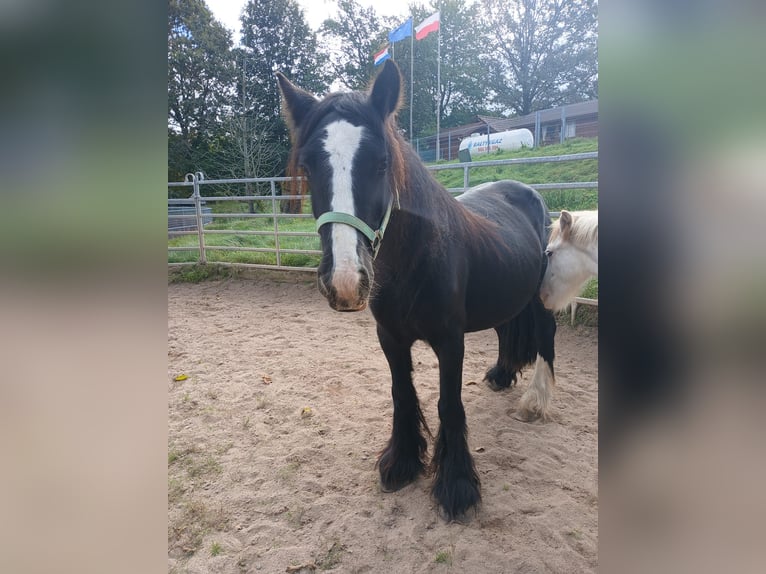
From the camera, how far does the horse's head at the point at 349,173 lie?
1.20 m

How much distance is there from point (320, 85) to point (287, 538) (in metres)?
7.96

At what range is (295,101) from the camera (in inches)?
60.1

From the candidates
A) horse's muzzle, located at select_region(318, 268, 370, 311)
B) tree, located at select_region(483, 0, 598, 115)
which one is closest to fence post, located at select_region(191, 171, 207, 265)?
tree, located at select_region(483, 0, 598, 115)

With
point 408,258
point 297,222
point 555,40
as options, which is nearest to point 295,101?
point 408,258

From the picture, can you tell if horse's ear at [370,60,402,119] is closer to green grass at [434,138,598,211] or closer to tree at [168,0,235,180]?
green grass at [434,138,598,211]

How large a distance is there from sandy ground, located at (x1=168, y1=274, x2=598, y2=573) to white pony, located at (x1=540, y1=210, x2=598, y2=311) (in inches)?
30.0

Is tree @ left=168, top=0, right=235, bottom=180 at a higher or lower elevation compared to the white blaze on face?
higher

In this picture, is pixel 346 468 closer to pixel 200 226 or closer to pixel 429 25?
pixel 200 226

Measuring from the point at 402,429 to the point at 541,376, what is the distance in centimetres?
107

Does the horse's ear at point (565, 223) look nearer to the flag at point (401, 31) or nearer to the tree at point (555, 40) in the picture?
the tree at point (555, 40)

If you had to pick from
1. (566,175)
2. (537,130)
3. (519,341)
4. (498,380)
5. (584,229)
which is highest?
(537,130)

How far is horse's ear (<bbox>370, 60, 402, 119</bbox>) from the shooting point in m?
1.42
